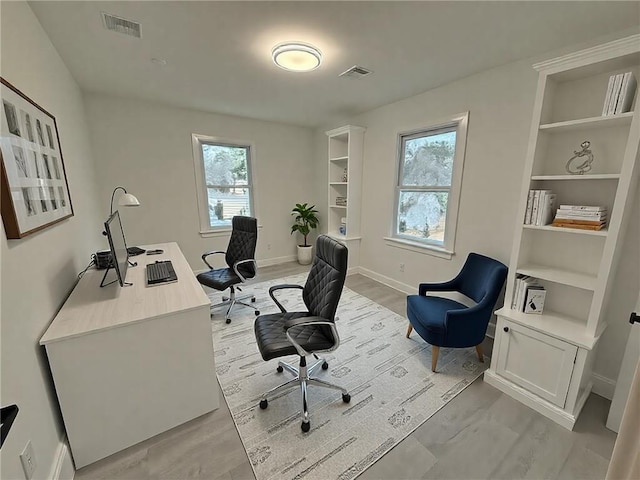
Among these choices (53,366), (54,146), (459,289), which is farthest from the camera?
(459,289)

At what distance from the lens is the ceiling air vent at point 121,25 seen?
180cm

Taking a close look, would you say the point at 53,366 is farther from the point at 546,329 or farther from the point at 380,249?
the point at 380,249

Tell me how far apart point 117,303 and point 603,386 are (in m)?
3.36

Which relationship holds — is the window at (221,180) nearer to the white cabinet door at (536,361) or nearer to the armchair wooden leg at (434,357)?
the armchair wooden leg at (434,357)

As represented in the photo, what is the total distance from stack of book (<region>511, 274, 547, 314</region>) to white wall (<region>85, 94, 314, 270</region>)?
12.7 ft

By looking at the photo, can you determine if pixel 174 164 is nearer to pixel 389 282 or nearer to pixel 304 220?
pixel 304 220

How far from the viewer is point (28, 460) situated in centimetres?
102

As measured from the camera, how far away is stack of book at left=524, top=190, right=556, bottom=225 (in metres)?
1.79

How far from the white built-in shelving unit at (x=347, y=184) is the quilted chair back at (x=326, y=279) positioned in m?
2.23

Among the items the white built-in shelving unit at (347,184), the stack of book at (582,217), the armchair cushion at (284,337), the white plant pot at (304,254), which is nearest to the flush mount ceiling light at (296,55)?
the white built-in shelving unit at (347,184)

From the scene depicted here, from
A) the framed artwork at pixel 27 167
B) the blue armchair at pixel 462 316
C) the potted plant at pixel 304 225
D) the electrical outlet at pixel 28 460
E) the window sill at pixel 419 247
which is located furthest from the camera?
the potted plant at pixel 304 225

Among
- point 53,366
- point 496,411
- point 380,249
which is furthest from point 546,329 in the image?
point 53,366

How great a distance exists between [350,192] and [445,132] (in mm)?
1518

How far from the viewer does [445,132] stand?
305 centimetres
